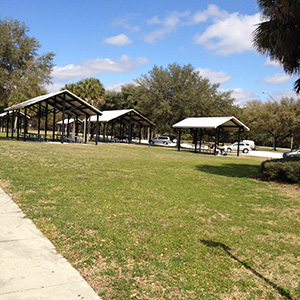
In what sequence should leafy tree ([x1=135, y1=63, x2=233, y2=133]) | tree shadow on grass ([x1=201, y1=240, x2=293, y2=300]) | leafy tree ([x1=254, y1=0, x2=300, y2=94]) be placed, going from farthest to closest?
1. leafy tree ([x1=135, y1=63, x2=233, y2=133])
2. leafy tree ([x1=254, y1=0, x2=300, y2=94])
3. tree shadow on grass ([x1=201, y1=240, x2=293, y2=300])

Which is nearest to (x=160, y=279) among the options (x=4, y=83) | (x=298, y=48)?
(x=298, y=48)

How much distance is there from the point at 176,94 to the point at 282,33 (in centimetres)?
2937

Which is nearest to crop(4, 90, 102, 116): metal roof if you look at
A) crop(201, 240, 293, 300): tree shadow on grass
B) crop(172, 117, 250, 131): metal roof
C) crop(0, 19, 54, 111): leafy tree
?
crop(0, 19, 54, 111): leafy tree

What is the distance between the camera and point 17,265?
370 centimetres

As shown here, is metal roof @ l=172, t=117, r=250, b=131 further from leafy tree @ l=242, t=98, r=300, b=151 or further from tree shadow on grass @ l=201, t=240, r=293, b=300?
tree shadow on grass @ l=201, t=240, r=293, b=300

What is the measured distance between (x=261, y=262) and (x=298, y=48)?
1004 centimetres

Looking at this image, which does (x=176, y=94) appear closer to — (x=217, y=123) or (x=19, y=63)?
(x=217, y=123)

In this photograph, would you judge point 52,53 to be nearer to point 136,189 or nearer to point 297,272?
point 136,189

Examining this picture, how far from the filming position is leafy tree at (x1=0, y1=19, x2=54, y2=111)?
2744 cm

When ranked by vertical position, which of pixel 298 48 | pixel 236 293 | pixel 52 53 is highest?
pixel 52 53

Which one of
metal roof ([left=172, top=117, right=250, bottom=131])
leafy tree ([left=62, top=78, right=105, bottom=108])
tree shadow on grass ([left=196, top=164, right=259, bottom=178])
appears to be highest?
leafy tree ([left=62, top=78, right=105, bottom=108])

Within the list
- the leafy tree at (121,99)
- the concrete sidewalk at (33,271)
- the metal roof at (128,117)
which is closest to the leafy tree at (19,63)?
the metal roof at (128,117)

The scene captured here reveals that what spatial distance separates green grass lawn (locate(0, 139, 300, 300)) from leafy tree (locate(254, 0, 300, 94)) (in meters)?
5.30

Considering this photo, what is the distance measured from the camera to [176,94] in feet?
131
